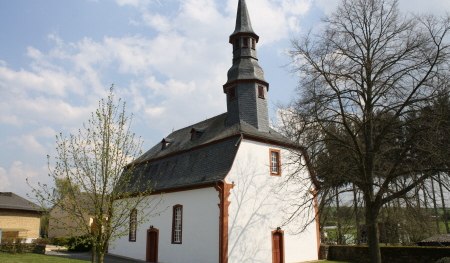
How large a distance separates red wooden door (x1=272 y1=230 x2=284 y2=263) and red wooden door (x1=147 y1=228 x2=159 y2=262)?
6.93 metres

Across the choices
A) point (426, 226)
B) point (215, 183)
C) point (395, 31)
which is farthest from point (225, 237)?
point (395, 31)

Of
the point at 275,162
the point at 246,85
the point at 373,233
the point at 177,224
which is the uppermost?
the point at 246,85

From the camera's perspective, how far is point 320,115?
46.9ft

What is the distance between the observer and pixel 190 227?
64.0 feet

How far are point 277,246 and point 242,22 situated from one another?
1434 centimetres

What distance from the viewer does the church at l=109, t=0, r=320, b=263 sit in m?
18.2

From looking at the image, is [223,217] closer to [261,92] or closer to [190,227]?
[190,227]

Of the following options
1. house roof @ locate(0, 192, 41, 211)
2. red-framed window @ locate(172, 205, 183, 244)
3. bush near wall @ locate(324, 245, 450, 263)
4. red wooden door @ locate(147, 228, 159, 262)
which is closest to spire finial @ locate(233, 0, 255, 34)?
red-framed window @ locate(172, 205, 183, 244)

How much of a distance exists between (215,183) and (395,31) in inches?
403

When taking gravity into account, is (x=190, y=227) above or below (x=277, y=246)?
above

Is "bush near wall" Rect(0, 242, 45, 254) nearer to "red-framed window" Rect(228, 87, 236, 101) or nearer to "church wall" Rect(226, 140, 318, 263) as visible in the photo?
"church wall" Rect(226, 140, 318, 263)

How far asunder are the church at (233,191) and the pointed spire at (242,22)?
67 millimetres

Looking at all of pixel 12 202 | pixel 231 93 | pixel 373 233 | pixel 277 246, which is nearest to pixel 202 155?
pixel 231 93

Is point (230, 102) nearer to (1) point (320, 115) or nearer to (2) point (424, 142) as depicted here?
(1) point (320, 115)
